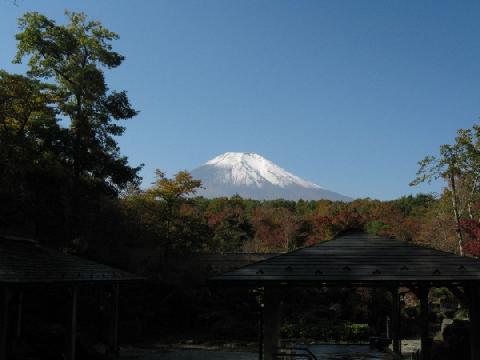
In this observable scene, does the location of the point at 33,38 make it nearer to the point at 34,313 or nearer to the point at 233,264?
the point at 34,313

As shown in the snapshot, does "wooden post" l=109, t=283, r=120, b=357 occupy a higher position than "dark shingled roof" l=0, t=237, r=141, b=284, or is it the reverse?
"dark shingled roof" l=0, t=237, r=141, b=284

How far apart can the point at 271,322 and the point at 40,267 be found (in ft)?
21.4

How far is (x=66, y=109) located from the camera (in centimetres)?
2206

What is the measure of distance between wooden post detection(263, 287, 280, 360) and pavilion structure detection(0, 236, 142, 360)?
5130 millimetres

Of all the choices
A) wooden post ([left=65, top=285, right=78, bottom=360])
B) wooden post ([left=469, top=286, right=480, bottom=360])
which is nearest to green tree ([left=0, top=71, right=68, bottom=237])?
wooden post ([left=65, top=285, right=78, bottom=360])

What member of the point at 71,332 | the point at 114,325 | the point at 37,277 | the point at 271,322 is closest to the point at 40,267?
the point at 37,277

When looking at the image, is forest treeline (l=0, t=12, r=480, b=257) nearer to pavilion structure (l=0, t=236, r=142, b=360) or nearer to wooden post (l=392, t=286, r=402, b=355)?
pavilion structure (l=0, t=236, r=142, b=360)

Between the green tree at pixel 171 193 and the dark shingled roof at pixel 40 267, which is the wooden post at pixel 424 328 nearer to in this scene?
the dark shingled roof at pixel 40 267

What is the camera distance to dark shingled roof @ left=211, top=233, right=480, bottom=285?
29.9 feet

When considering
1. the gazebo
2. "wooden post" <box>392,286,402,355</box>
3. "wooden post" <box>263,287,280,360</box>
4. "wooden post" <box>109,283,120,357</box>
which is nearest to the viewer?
"wooden post" <box>263,287,280,360</box>

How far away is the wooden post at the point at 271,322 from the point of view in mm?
8953

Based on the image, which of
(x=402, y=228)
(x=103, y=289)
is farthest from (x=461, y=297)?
(x=402, y=228)

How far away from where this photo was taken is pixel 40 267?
12.3m

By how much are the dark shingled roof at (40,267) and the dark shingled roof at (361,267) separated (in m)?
4.61
